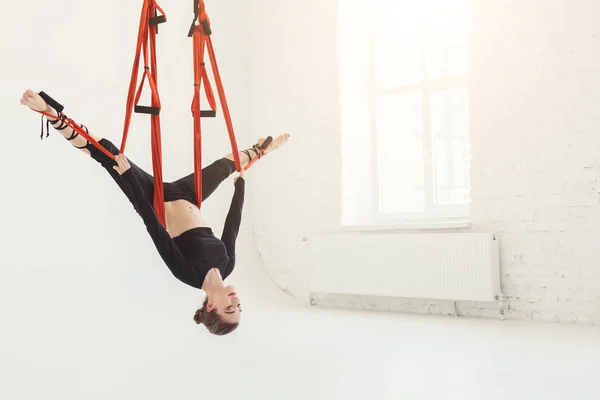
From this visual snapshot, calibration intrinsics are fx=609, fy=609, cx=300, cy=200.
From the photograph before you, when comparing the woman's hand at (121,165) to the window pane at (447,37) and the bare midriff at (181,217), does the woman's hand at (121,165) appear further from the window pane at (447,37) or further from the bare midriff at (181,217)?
the window pane at (447,37)

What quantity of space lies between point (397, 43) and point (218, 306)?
3.78 m

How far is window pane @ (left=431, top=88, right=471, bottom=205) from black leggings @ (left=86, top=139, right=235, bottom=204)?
9.01 feet

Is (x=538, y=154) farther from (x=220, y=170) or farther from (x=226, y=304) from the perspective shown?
(x=226, y=304)

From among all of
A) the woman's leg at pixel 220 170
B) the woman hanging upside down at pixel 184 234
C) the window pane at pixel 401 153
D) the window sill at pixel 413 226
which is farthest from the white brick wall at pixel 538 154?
the woman hanging upside down at pixel 184 234

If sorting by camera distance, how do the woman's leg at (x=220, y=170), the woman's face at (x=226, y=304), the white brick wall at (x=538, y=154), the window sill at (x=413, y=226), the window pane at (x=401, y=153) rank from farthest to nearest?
the window pane at (x=401, y=153) → the window sill at (x=413, y=226) → the white brick wall at (x=538, y=154) → the woman's leg at (x=220, y=170) → the woman's face at (x=226, y=304)

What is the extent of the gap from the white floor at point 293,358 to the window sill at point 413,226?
27.7 inches

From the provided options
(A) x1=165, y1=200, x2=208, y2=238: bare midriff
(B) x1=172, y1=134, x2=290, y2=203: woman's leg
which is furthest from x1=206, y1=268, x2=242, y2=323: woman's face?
(B) x1=172, y1=134, x2=290, y2=203: woman's leg

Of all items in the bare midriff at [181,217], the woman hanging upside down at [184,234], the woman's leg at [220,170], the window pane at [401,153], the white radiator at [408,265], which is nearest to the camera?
the woman hanging upside down at [184,234]

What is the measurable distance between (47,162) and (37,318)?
39.8 inches

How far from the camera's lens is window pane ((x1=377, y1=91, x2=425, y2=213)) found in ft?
16.9

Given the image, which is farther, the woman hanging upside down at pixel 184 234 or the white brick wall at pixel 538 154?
the white brick wall at pixel 538 154

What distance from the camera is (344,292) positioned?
5078 millimetres

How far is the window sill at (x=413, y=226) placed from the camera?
15.2ft

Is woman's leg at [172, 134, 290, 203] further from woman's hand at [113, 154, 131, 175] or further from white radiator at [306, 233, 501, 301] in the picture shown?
white radiator at [306, 233, 501, 301]
